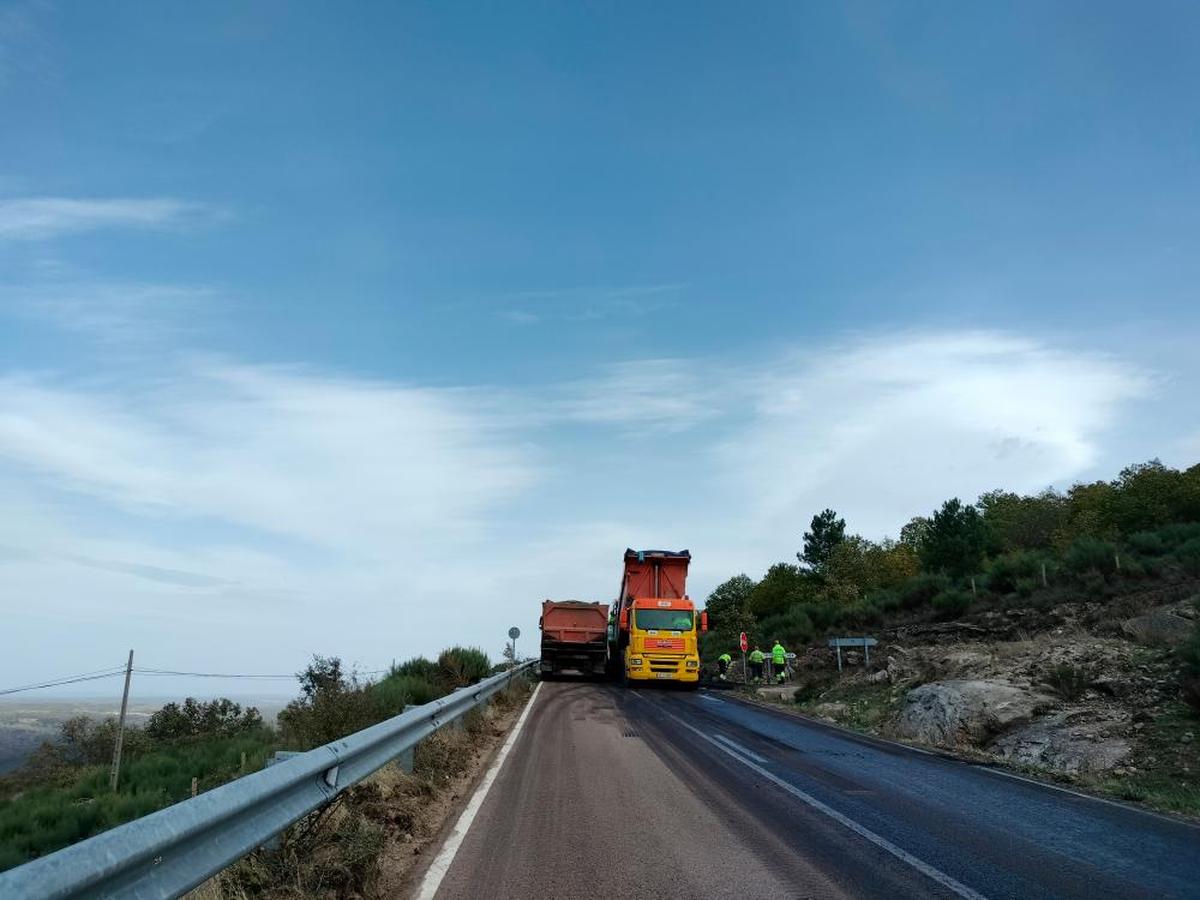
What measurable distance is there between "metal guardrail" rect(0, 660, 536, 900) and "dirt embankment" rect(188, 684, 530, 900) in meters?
0.30

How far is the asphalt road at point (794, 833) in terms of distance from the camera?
5.41 meters

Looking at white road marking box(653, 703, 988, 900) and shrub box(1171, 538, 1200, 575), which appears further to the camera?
shrub box(1171, 538, 1200, 575)

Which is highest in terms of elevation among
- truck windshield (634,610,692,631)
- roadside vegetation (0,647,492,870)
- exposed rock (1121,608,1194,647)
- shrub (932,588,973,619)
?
shrub (932,588,973,619)

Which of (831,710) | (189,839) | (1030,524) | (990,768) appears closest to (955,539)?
(1030,524)

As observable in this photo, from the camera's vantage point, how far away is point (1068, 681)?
15.0 metres

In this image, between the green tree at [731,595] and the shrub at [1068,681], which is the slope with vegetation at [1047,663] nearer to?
the shrub at [1068,681]

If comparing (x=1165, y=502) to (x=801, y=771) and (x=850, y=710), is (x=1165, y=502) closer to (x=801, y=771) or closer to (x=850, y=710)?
(x=850, y=710)

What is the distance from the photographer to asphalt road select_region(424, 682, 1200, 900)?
17.8ft

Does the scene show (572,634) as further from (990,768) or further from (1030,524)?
(1030,524)

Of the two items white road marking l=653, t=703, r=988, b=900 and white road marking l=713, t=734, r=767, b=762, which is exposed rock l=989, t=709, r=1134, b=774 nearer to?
white road marking l=713, t=734, r=767, b=762

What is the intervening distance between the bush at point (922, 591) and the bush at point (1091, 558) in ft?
25.3

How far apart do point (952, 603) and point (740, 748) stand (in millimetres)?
22838

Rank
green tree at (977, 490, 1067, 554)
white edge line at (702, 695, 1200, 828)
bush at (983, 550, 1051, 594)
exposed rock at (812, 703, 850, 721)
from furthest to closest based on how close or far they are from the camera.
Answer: green tree at (977, 490, 1067, 554)
bush at (983, 550, 1051, 594)
exposed rock at (812, 703, 850, 721)
white edge line at (702, 695, 1200, 828)

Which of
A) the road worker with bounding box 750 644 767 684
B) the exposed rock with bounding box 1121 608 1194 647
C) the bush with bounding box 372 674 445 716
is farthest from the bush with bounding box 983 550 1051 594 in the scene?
the bush with bounding box 372 674 445 716
